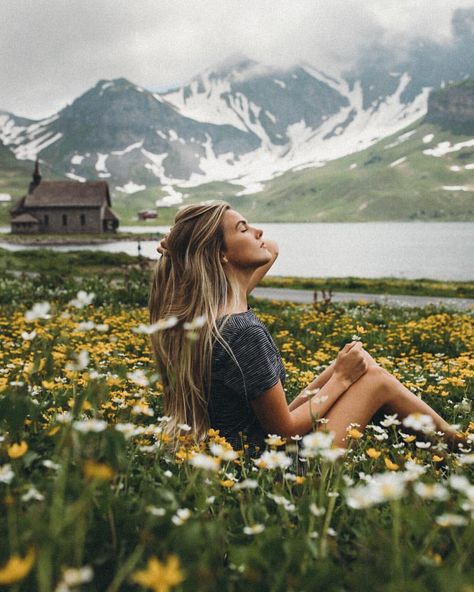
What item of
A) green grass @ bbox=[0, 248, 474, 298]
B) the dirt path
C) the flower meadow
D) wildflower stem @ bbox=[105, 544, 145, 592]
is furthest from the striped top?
green grass @ bbox=[0, 248, 474, 298]

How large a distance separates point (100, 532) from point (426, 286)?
96.5 feet

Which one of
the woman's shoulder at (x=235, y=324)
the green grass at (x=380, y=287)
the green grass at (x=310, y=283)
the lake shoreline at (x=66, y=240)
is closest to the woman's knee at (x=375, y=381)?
the woman's shoulder at (x=235, y=324)

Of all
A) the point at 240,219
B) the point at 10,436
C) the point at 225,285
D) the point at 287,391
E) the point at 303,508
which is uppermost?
the point at 240,219

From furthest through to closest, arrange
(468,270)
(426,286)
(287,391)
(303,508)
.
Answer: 1. (468,270)
2. (426,286)
3. (287,391)
4. (303,508)

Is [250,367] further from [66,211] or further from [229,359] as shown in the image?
[66,211]

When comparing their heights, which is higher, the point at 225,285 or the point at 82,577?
the point at 225,285

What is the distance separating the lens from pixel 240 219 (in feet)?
13.6

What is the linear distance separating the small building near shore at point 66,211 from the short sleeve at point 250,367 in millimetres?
113969

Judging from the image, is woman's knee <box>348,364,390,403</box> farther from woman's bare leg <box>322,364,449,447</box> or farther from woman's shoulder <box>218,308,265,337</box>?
woman's shoulder <box>218,308,265,337</box>

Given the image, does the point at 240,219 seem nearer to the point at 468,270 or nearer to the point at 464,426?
the point at 464,426

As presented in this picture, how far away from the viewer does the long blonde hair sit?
3758 millimetres

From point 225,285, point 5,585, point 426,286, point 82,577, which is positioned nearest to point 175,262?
point 225,285

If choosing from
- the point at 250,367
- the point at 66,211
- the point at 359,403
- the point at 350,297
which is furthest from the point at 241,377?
the point at 66,211

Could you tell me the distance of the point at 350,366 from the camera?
4.00 metres
